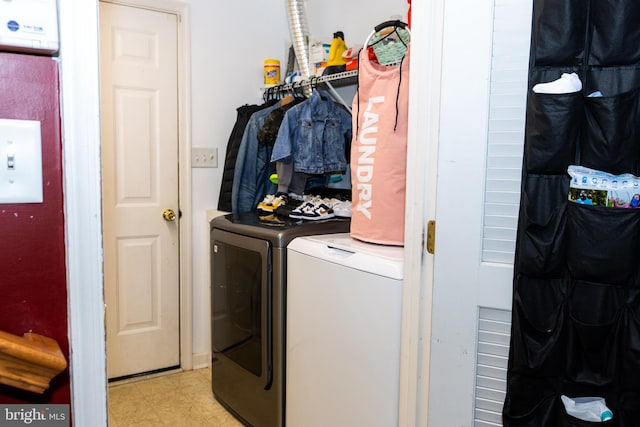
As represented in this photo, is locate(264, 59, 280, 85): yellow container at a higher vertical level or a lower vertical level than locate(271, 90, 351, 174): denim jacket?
higher

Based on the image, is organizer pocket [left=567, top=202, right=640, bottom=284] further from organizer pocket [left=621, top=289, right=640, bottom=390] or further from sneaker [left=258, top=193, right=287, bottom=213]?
sneaker [left=258, top=193, right=287, bottom=213]

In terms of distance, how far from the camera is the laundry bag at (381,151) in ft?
5.67

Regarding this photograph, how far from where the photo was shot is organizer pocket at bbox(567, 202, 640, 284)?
3.45 feet

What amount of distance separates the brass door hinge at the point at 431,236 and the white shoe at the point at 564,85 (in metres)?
0.45

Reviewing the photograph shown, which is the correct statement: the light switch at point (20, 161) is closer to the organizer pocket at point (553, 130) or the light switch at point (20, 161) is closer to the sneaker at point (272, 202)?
the organizer pocket at point (553, 130)

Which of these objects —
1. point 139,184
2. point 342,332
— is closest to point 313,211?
point 342,332

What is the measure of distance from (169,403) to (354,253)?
1621mm

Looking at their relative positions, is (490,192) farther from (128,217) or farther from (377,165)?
(128,217)

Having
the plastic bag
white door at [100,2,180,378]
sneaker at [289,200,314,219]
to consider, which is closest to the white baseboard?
white door at [100,2,180,378]

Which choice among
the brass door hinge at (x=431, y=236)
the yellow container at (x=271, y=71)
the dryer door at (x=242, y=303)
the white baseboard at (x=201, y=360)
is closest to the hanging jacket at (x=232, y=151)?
the yellow container at (x=271, y=71)

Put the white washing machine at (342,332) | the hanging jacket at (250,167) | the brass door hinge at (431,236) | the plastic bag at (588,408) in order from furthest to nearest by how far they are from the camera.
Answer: the hanging jacket at (250,167)
the white washing machine at (342,332)
the brass door hinge at (431,236)
the plastic bag at (588,408)

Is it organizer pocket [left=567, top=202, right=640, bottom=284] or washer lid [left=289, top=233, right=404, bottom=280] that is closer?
organizer pocket [left=567, top=202, right=640, bottom=284]

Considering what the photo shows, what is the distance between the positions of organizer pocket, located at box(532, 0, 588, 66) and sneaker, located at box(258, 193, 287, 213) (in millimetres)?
1755

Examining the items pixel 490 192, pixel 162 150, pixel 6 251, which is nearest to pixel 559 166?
pixel 490 192
